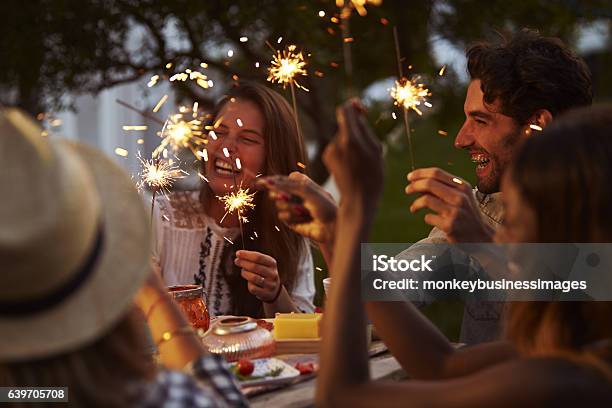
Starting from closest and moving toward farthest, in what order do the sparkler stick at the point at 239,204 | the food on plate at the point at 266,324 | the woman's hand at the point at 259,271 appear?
the food on plate at the point at 266,324, the woman's hand at the point at 259,271, the sparkler stick at the point at 239,204

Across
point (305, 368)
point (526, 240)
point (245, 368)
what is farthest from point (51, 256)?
point (305, 368)

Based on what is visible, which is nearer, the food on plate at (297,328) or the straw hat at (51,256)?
the straw hat at (51,256)

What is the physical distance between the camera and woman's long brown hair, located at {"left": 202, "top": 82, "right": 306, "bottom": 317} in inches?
158

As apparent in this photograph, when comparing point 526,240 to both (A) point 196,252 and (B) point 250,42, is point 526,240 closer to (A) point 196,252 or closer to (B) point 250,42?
(A) point 196,252

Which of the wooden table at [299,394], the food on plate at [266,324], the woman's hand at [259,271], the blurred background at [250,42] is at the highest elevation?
the blurred background at [250,42]

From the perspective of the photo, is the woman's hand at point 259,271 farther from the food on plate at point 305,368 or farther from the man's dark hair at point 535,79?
the man's dark hair at point 535,79

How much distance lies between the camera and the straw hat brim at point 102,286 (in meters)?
1.42

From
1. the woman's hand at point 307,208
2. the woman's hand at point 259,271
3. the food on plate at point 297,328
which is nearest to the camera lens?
the woman's hand at point 307,208

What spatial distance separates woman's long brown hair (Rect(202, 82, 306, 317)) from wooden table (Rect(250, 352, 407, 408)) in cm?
140

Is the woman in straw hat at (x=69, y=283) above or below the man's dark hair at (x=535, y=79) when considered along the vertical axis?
below

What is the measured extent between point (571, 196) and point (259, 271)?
1782 millimetres

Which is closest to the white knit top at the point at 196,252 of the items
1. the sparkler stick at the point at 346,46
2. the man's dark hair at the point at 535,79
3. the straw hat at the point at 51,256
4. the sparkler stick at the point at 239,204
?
the sparkler stick at the point at 239,204

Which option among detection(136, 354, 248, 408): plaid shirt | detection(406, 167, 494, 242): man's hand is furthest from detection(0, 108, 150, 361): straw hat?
detection(406, 167, 494, 242): man's hand

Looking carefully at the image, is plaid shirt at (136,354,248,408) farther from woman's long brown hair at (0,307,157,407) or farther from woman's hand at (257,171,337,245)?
woman's hand at (257,171,337,245)
